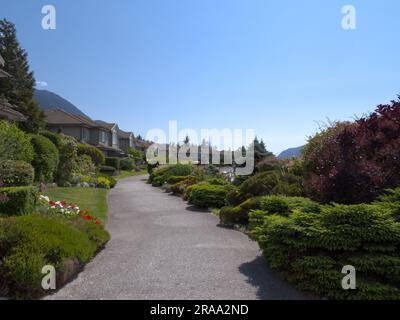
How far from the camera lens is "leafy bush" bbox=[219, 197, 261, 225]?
10.1m

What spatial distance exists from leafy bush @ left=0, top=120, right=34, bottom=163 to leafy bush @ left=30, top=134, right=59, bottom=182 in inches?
56.5

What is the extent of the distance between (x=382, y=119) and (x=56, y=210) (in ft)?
25.5

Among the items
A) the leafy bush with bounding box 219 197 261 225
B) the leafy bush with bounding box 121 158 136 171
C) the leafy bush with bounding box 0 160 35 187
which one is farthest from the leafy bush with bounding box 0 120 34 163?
the leafy bush with bounding box 121 158 136 171

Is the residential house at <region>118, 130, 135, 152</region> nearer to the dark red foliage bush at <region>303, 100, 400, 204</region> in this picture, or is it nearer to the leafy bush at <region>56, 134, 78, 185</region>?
the leafy bush at <region>56, 134, 78, 185</region>

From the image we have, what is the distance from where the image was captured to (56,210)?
8422mm

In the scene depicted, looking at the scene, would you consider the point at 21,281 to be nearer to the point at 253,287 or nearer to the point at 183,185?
the point at 253,287

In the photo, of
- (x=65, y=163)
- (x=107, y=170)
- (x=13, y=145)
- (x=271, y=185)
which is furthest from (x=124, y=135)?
(x=271, y=185)

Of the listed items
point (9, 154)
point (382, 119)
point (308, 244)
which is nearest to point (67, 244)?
point (308, 244)

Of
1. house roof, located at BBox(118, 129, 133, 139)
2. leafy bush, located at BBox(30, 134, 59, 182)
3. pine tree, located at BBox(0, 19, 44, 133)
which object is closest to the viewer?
leafy bush, located at BBox(30, 134, 59, 182)

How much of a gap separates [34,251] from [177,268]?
2.26 m

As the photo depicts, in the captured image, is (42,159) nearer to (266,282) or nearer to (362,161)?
(266,282)

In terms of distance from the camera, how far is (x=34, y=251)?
5086 mm
